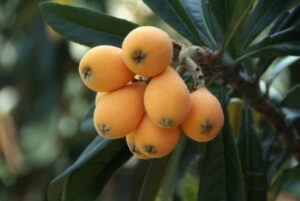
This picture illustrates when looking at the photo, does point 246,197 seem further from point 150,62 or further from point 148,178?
point 150,62

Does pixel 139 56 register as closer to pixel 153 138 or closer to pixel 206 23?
pixel 153 138

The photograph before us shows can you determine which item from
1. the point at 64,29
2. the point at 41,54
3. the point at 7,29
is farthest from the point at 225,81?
the point at 7,29

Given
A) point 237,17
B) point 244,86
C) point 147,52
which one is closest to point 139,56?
point 147,52

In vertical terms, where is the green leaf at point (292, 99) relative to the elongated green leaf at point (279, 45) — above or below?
below

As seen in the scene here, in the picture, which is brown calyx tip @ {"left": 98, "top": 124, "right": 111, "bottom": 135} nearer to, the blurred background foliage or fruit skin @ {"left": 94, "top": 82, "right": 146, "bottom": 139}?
fruit skin @ {"left": 94, "top": 82, "right": 146, "bottom": 139}

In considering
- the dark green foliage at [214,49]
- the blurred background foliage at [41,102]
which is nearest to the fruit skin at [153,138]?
the dark green foliage at [214,49]

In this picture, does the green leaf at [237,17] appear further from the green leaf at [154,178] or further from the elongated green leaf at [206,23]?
the green leaf at [154,178]

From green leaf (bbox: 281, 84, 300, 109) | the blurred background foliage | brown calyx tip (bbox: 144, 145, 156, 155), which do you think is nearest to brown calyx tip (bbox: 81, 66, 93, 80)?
brown calyx tip (bbox: 144, 145, 156, 155)
